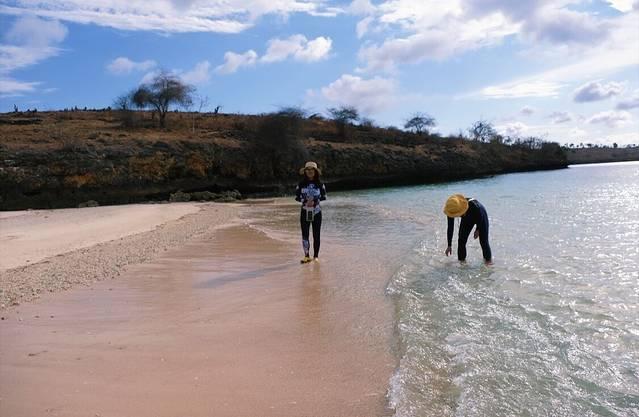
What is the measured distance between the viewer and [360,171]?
49000 millimetres

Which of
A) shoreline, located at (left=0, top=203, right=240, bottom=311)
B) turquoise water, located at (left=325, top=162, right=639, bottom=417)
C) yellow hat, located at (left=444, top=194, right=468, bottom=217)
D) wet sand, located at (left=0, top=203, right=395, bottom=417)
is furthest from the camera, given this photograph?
yellow hat, located at (left=444, top=194, right=468, bottom=217)

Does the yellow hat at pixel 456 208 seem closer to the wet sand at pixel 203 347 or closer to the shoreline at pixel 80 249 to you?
the wet sand at pixel 203 347

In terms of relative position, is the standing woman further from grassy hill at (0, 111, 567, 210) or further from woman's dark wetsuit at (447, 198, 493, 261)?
grassy hill at (0, 111, 567, 210)

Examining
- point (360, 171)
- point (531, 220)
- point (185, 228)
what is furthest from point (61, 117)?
point (531, 220)

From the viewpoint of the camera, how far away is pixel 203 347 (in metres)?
4.35

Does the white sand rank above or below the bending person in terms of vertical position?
below

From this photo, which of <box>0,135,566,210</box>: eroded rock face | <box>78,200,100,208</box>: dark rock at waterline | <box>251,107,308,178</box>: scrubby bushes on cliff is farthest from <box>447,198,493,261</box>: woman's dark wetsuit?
<box>251,107,308,178</box>: scrubby bushes on cliff

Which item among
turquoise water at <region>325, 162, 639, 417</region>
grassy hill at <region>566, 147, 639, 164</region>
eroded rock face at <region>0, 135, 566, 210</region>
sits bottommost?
turquoise water at <region>325, 162, 639, 417</region>

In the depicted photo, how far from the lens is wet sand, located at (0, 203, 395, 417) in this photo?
3256 mm

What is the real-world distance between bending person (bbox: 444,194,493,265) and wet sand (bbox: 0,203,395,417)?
1594 millimetres

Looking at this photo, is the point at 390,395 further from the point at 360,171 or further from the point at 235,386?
the point at 360,171

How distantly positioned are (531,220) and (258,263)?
932 cm

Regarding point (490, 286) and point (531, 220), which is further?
point (531, 220)

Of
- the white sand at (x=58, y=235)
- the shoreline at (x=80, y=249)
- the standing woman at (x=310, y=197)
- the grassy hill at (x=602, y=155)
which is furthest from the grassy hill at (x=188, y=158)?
the grassy hill at (x=602, y=155)
